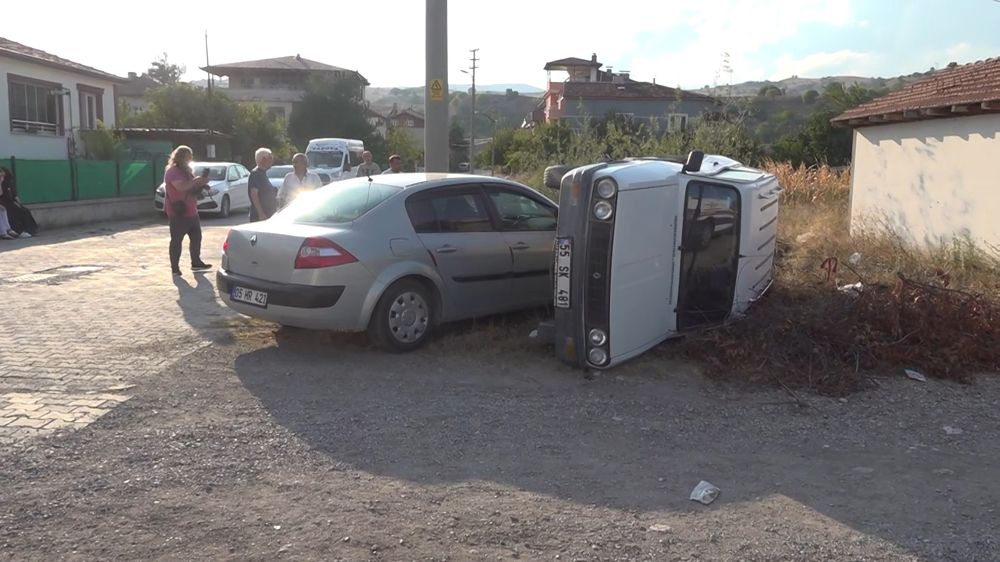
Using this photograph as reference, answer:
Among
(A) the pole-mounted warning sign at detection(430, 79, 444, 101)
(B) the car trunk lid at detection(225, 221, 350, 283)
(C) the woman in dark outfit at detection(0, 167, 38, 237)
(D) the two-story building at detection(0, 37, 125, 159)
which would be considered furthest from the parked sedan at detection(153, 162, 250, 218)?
(B) the car trunk lid at detection(225, 221, 350, 283)

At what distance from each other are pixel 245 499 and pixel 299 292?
271 cm

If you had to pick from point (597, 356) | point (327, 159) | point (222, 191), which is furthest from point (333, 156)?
point (597, 356)

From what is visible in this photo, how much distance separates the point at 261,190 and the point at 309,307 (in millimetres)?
4784

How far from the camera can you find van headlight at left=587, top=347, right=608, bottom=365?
653 centimetres

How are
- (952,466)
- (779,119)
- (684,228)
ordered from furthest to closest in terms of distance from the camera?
1. (779,119)
2. (684,228)
3. (952,466)

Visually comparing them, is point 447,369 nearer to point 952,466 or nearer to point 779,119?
point 952,466

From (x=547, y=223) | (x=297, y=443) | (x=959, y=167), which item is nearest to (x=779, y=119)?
(x=959, y=167)

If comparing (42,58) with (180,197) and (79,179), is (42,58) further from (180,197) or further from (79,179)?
(180,197)

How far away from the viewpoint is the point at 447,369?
22.9 ft

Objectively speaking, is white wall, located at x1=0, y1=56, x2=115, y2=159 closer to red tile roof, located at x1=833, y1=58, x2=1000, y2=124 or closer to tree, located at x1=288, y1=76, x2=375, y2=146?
red tile roof, located at x1=833, y1=58, x2=1000, y2=124

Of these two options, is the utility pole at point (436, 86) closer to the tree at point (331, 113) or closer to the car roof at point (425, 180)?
the car roof at point (425, 180)

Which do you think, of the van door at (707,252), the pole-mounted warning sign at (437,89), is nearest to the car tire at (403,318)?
the van door at (707,252)

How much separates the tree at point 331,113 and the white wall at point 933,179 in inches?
1939

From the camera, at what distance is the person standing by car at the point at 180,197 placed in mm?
11070
